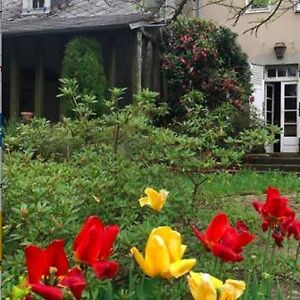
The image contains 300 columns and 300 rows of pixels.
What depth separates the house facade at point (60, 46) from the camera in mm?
14555

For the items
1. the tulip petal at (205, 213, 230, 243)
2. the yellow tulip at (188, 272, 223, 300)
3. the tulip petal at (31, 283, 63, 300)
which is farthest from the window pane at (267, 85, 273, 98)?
the tulip petal at (31, 283, 63, 300)

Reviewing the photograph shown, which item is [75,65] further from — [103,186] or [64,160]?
[103,186]

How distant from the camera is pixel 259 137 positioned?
4.37 metres

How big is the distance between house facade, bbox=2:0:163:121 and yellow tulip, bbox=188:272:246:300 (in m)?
12.9

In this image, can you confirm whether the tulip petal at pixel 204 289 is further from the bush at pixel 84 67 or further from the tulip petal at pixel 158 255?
the bush at pixel 84 67

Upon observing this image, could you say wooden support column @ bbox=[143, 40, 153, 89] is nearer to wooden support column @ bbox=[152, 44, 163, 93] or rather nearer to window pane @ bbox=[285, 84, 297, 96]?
wooden support column @ bbox=[152, 44, 163, 93]

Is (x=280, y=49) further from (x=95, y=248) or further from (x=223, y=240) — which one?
(x=95, y=248)

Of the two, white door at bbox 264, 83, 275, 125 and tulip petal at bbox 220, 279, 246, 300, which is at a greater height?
white door at bbox 264, 83, 275, 125

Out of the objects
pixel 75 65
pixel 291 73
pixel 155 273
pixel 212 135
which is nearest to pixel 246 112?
pixel 291 73

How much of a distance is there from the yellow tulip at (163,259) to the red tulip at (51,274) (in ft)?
0.52

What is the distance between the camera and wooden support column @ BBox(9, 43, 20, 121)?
15542mm

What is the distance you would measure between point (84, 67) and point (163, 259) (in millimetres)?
12502

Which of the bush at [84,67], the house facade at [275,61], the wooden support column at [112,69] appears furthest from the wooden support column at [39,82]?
the house facade at [275,61]

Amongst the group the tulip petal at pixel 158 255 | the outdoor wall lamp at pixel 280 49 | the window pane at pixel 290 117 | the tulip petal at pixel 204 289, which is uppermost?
the outdoor wall lamp at pixel 280 49
